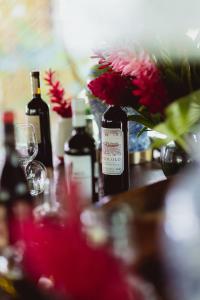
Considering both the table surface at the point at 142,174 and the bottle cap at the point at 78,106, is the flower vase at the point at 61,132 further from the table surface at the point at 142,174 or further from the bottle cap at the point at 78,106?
the bottle cap at the point at 78,106

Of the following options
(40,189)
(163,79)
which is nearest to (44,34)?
(40,189)

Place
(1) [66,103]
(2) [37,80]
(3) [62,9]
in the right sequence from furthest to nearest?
(3) [62,9], (1) [66,103], (2) [37,80]

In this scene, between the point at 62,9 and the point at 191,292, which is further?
the point at 62,9

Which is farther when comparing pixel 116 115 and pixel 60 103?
pixel 60 103

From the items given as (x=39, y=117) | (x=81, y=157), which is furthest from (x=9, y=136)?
(x=39, y=117)

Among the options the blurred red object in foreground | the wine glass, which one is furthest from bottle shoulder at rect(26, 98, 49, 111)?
the blurred red object in foreground

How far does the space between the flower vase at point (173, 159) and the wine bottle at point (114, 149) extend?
107 mm

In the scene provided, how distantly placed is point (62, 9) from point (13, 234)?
5.81 feet

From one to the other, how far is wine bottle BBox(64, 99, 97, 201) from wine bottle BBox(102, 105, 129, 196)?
0.65 feet

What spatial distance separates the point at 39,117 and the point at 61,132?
0.83 feet

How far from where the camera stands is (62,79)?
2545 millimetres

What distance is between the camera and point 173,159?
3.88ft

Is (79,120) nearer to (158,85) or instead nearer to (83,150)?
(83,150)

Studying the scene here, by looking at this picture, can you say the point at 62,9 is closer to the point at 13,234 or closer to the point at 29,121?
the point at 29,121
